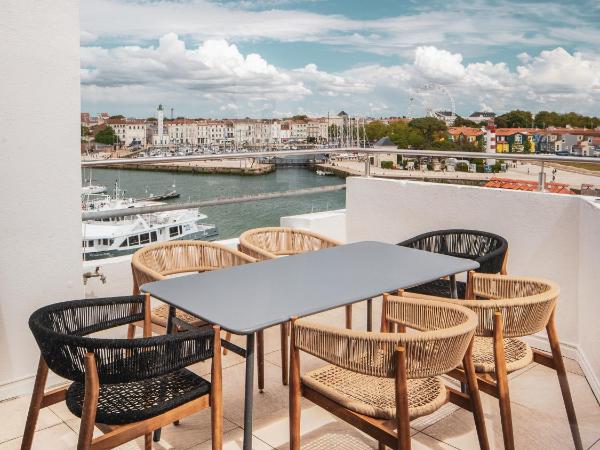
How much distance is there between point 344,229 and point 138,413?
138 inches

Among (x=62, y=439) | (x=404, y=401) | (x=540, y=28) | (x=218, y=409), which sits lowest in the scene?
(x=62, y=439)

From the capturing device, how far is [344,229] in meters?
5.11

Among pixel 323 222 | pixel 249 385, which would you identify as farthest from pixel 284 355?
pixel 323 222

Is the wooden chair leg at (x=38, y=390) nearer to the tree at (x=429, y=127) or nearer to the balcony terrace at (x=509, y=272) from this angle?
A: the balcony terrace at (x=509, y=272)

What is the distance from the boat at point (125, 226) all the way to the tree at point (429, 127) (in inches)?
594

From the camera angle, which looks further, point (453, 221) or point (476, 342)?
point (453, 221)

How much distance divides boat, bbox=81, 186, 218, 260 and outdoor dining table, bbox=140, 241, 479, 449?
4.59 feet

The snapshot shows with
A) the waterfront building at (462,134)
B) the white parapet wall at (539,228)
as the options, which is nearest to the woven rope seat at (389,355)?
the white parapet wall at (539,228)

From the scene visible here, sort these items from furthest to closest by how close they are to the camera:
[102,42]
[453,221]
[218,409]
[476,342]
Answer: [102,42] → [453,221] → [476,342] → [218,409]

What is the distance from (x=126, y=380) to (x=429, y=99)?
43.7 meters

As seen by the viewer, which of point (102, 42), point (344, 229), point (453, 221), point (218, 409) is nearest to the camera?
point (218, 409)

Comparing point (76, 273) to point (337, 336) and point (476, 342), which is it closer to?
point (337, 336)

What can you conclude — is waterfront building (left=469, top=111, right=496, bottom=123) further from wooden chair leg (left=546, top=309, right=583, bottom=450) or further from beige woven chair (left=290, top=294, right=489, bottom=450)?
beige woven chair (left=290, top=294, right=489, bottom=450)

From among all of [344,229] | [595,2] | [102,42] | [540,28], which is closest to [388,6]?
[540,28]
